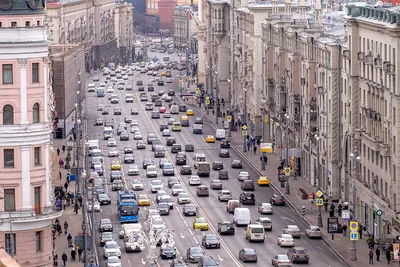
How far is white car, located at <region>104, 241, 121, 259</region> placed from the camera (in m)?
97.2

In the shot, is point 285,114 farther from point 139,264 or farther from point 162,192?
point 139,264

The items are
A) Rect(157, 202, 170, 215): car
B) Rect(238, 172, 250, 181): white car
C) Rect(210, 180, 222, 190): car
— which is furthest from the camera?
Rect(238, 172, 250, 181): white car

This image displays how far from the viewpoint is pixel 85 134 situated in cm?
16912

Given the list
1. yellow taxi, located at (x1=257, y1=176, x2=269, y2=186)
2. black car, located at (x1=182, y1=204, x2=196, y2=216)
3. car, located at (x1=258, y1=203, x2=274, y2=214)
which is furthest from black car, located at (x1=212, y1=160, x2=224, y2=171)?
car, located at (x1=258, y1=203, x2=274, y2=214)

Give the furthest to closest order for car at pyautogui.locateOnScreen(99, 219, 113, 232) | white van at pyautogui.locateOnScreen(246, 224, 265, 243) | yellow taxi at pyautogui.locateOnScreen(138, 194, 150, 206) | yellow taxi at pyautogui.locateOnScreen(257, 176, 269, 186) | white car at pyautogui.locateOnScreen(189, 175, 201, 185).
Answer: white car at pyautogui.locateOnScreen(189, 175, 201, 185)
yellow taxi at pyautogui.locateOnScreen(257, 176, 269, 186)
yellow taxi at pyautogui.locateOnScreen(138, 194, 150, 206)
car at pyautogui.locateOnScreen(99, 219, 113, 232)
white van at pyautogui.locateOnScreen(246, 224, 265, 243)

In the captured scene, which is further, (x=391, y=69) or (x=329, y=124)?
(x=329, y=124)

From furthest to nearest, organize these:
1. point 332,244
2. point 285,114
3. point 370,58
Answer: point 285,114, point 370,58, point 332,244

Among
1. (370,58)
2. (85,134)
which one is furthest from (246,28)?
(370,58)

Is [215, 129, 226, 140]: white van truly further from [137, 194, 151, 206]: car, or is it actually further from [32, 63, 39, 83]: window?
[32, 63, 39, 83]: window

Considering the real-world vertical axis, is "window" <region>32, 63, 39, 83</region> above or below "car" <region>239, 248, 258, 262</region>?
above

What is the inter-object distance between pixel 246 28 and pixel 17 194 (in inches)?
4421

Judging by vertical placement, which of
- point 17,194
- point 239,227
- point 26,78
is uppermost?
point 26,78

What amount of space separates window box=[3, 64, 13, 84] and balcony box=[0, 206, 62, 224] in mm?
6318

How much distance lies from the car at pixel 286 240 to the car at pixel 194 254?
23.5 feet
